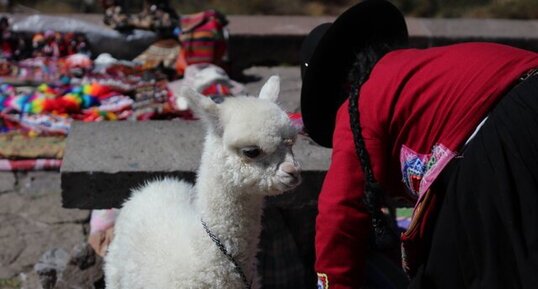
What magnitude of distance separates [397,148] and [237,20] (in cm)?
479

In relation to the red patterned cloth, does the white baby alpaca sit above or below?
above

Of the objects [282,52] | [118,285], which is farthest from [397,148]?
[282,52]

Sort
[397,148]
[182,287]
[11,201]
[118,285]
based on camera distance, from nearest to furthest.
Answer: [397,148]
[182,287]
[118,285]
[11,201]

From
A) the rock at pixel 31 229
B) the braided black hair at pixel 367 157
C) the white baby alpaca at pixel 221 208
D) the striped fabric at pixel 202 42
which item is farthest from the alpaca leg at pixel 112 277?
the striped fabric at pixel 202 42

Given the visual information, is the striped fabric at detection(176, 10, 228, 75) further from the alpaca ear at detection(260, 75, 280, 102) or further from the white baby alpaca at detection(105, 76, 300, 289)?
the alpaca ear at detection(260, 75, 280, 102)

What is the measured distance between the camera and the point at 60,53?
6.55 m

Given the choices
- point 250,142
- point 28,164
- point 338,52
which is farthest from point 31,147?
point 338,52

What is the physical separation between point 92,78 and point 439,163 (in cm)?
418

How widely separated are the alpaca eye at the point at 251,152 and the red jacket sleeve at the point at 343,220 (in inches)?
10.4

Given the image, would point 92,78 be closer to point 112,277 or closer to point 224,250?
point 112,277

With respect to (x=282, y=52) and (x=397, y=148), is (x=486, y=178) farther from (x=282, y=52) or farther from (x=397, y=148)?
(x=282, y=52)

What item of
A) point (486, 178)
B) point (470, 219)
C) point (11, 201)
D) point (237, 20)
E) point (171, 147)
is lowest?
point (11, 201)

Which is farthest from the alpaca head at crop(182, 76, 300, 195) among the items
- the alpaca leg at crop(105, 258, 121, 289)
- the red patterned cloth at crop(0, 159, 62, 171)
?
the red patterned cloth at crop(0, 159, 62, 171)

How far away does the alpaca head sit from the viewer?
2.50 meters
